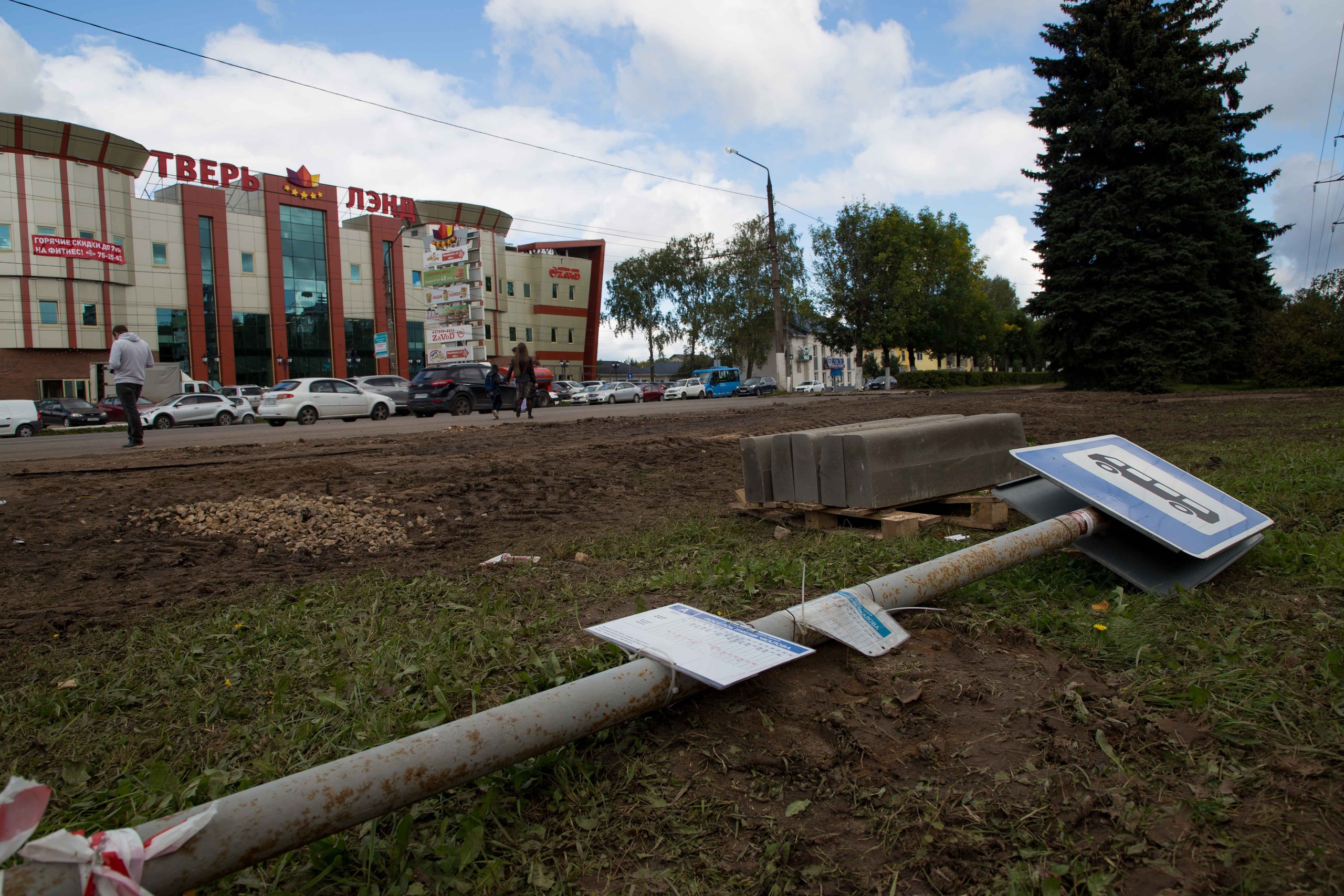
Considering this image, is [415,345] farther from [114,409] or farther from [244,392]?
[114,409]

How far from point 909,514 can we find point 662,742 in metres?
3.24

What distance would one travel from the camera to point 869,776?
2.14m

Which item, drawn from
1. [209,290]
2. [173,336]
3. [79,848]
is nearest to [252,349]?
[209,290]

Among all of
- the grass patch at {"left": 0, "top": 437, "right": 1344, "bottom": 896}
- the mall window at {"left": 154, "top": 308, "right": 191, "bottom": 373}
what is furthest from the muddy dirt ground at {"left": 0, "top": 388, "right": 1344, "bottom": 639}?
the mall window at {"left": 154, "top": 308, "right": 191, "bottom": 373}

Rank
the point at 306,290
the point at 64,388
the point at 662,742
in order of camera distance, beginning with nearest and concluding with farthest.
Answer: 1. the point at 662,742
2. the point at 64,388
3. the point at 306,290

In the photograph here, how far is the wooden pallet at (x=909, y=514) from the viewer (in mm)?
4984

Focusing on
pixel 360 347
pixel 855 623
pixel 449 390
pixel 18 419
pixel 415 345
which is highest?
pixel 415 345

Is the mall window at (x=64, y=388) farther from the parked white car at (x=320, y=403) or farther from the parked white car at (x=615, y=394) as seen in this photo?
the parked white car at (x=320, y=403)

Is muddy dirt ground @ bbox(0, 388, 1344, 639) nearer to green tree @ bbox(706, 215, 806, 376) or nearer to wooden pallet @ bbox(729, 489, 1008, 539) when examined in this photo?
wooden pallet @ bbox(729, 489, 1008, 539)

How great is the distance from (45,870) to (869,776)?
1.81m

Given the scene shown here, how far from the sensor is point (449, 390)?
23906 millimetres

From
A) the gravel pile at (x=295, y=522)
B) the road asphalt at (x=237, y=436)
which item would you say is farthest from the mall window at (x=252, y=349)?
the gravel pile at (x=295, y=522)

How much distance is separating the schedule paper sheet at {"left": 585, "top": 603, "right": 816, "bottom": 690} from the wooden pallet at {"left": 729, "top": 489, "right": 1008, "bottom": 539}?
242cm

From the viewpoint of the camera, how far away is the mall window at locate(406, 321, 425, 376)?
59312mm
